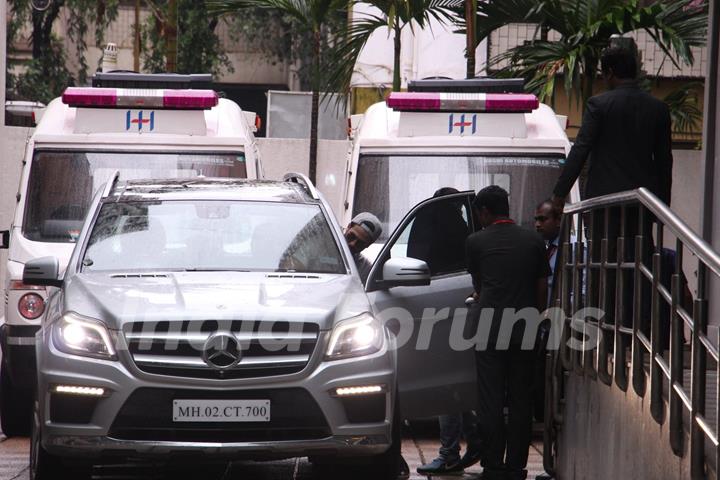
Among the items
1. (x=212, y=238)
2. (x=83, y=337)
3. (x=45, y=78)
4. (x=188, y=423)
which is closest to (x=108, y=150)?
(x=212, y=238)

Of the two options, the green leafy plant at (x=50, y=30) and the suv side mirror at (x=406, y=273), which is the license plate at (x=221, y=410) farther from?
the green leafy plant at (x=50, y=30)

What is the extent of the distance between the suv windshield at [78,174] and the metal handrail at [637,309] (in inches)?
158

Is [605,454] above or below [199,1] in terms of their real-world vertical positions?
below

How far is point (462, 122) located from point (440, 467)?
12.2 ft

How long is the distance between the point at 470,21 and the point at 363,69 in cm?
785

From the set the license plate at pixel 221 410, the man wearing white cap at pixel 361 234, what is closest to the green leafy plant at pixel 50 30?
the man wearing white cap at pixel 361 234

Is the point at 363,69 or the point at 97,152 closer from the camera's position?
the point at 97,152

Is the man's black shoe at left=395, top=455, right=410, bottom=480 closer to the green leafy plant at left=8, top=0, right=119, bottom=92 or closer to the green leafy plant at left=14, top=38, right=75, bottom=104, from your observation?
the green leafy plant at left=8, top=0, right=119, bottom=92

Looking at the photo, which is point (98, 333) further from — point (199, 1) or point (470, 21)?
point (199, 1)

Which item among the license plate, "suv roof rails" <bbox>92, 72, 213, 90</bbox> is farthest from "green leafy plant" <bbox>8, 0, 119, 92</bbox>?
the license plate

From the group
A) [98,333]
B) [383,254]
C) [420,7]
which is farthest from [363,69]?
[98,333]

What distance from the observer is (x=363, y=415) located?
683 cm

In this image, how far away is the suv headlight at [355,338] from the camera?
6.90 meters

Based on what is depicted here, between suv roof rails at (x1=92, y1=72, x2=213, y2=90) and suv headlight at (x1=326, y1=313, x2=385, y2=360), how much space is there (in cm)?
600
